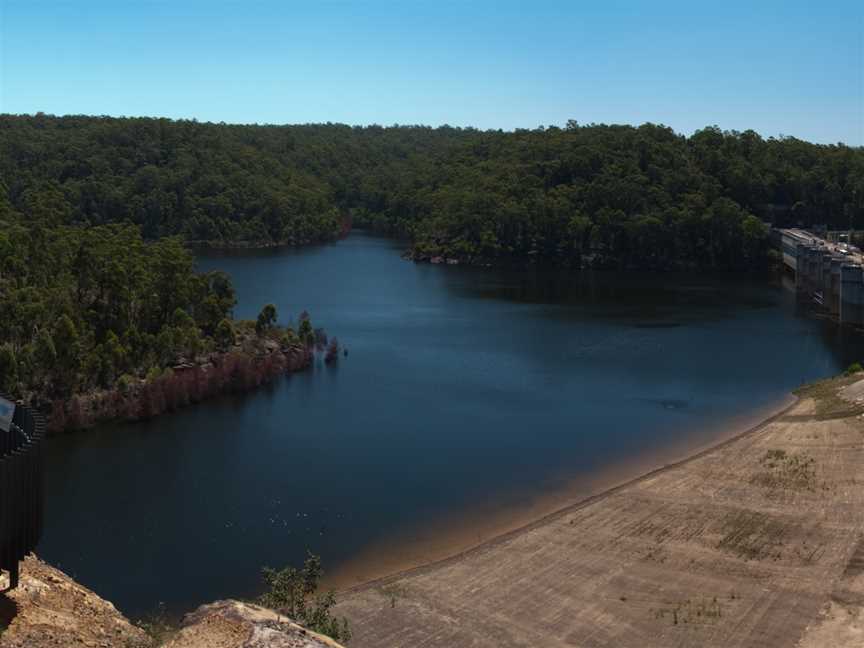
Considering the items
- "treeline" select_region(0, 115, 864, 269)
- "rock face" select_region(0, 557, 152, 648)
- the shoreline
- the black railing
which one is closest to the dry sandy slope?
the shoreline

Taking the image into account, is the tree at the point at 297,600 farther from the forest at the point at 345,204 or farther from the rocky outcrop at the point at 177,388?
the forest at the point at 345,204

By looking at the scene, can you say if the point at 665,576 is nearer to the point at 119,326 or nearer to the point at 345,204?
the point at 119,326

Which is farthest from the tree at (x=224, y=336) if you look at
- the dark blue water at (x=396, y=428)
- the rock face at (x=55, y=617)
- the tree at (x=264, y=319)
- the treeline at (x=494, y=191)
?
the treeline at (x=494, y=191)

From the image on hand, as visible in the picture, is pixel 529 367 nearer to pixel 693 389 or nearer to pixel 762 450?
pixel 693 389

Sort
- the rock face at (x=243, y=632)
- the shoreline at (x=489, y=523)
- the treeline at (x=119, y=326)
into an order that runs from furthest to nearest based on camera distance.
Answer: the treeline at (x=119, y=326) → the shoreline at (x=489, y=523) → the rock face at (x=243, y=632)

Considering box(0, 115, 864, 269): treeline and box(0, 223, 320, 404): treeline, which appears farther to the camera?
box(0, 115, 864, 269): treeline

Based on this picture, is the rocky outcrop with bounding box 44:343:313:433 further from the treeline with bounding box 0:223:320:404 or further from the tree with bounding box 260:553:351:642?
the tree with bounding box 260:553:351:642
